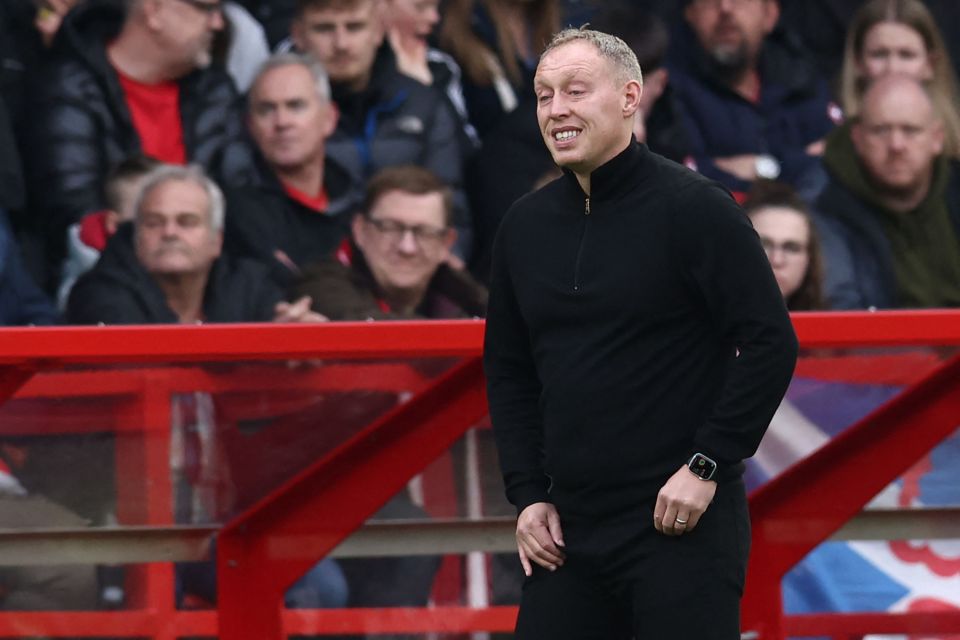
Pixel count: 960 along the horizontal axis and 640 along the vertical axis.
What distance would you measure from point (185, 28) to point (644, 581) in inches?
136

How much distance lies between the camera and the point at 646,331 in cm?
265

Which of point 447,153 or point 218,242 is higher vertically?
point 447,153

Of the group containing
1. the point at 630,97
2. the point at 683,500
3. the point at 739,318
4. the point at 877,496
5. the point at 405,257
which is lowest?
the point at 683,500

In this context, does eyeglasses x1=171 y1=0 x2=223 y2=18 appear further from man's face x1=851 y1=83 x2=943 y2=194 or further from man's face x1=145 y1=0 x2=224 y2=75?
man's face x1=851 y1=83 x2=943 y2=194

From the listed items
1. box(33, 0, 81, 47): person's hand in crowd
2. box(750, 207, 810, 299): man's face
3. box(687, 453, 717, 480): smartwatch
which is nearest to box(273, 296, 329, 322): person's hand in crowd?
box(33, 0, 81, 47): person's hand in crowd

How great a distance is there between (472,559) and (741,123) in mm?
2956

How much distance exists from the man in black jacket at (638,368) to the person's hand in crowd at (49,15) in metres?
3.22

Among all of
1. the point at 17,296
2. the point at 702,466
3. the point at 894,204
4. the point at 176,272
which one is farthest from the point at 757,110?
the point at 702,466

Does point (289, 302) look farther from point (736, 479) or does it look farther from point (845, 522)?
point (736, 479)

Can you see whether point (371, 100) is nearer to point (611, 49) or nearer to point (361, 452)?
point (361, 452)

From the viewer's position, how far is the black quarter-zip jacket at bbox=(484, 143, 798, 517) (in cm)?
260

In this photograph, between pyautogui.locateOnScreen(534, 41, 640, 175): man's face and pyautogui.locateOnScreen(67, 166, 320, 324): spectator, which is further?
pyautogui.locateOnScreen(67, 166, 320, 324): spectator

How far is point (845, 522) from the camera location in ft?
11.6

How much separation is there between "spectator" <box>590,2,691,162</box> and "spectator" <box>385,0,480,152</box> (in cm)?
53
